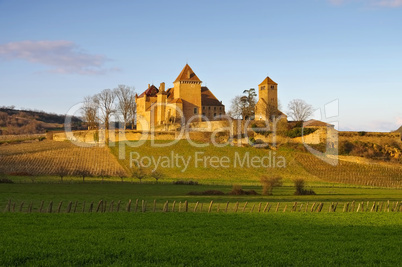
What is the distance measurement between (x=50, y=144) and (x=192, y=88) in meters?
27.4

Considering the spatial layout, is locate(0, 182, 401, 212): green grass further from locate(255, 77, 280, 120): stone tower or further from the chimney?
the chimney

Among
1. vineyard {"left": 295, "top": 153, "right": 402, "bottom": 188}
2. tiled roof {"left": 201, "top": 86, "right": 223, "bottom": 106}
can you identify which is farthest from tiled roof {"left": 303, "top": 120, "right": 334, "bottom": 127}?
tiled roof {"left": 201, "top": 86, "right": 223, "bottom": 106}

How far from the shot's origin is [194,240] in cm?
1430

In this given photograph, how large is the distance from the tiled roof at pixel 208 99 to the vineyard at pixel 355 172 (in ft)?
102

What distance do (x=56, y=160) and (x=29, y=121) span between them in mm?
84531

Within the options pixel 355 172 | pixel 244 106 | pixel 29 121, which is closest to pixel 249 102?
pixel 244 106

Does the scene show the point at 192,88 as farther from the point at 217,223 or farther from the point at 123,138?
the point at 217,223

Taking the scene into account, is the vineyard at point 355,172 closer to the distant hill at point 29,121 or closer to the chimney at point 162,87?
the chimney at point 162,87

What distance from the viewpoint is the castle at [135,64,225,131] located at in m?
83.0

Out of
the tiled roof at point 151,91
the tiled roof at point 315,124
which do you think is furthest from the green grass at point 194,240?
the tiled roof at point 151,91

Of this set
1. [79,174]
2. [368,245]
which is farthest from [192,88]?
[368,245]

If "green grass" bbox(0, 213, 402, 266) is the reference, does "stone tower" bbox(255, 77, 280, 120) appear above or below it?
above

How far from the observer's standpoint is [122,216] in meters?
19.7

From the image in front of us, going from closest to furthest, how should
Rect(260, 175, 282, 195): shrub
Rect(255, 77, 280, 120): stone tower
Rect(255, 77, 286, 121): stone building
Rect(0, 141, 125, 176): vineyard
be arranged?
Rect(260, 175, 282, 195): shrub < Rect(0, 141, 125, 176): vineyard < Rect(255, 77, 286, 121): stone building < Rect(255, 77, 280, 120): stone tower
